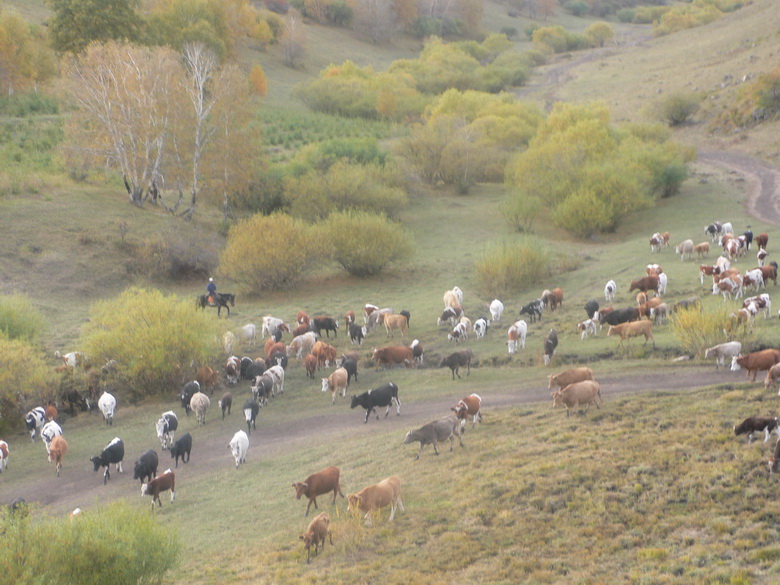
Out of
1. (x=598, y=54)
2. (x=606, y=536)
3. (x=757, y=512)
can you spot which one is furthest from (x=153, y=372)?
(x=598, y=54)

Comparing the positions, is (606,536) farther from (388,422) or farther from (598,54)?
(598,54)

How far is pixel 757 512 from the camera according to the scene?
13102 millimetres

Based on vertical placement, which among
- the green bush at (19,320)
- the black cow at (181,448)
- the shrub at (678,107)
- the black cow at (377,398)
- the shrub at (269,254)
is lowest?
the black cow at (181,448)

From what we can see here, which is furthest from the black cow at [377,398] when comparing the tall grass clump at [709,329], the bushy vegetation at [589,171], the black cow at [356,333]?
the bushy vegetation at [589,171]

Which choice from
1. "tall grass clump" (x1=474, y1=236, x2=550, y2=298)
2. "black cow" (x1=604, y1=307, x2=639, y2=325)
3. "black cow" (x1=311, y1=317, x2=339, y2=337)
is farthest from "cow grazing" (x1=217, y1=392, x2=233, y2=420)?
"tall grass clump" (x1=474, y1=236, x2=550, y2=298)

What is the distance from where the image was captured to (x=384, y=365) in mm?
26750

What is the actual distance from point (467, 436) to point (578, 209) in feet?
104

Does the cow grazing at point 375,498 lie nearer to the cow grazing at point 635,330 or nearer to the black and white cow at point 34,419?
the cow grazing at point 635,330

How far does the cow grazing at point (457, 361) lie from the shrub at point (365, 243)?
17.0 metres

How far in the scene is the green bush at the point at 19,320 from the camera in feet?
92.4

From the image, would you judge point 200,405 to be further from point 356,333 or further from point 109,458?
point 356,333

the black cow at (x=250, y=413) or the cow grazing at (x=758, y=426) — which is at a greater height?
the cow grazing at (x=758, y=426)

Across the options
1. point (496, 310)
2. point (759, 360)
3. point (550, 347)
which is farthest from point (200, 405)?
point (759, 360)

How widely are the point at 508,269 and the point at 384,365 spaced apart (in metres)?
11.0
